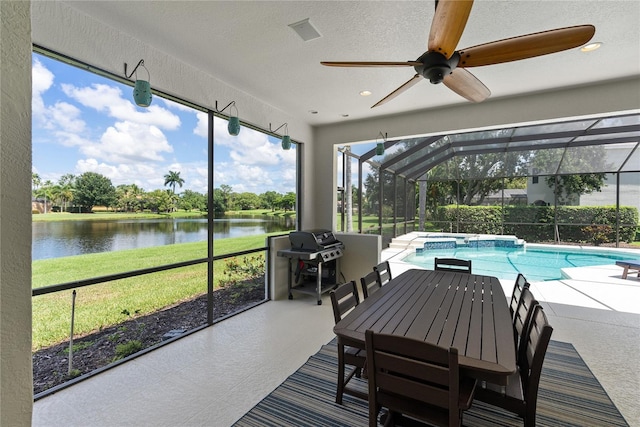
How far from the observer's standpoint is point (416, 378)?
1.28 metres

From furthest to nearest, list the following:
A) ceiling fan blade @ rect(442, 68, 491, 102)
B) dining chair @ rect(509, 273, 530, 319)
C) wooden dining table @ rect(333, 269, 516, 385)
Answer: dining chair @ rect(509, 273, 530, 319) < ceiling fan blade @ rect(442, 68, 491, 102) < wooden dining table @ rect(333, 269, 516, 385)

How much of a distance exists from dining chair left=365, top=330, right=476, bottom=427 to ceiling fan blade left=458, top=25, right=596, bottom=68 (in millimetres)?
1680

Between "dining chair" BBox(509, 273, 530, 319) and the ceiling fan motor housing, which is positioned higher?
the ceiling fan motor housing

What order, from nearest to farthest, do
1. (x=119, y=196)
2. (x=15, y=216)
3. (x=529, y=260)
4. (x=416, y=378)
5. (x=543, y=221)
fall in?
(x=15, y=216) → (x=416, y=378) → (x=119, y=196) → (x=529, y=260) → (x=543, y=221)

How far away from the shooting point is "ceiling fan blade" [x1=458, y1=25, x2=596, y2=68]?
1.48 meters

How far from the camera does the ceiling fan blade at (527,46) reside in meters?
1.48

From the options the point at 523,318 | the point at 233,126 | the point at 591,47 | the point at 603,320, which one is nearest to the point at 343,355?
the point at 523,318

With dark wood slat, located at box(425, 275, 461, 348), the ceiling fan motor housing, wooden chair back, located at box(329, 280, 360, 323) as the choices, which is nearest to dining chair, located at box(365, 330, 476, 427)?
dark wood slat, located at box(425, 275, 461, 348)

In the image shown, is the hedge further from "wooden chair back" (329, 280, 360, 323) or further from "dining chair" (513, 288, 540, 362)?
"wooden chair back" (329, 280, 360, 323)

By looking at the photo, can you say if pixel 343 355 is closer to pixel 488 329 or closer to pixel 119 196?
pixel 488 329

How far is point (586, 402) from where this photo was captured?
2.01m

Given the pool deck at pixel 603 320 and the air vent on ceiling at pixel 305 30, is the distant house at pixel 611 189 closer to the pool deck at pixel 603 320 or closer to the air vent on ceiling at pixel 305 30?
the pool deck at pixel 603 320

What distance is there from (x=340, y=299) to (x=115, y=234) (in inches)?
84.3

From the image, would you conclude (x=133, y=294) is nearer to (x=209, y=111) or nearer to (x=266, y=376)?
(x=266, y=376)
